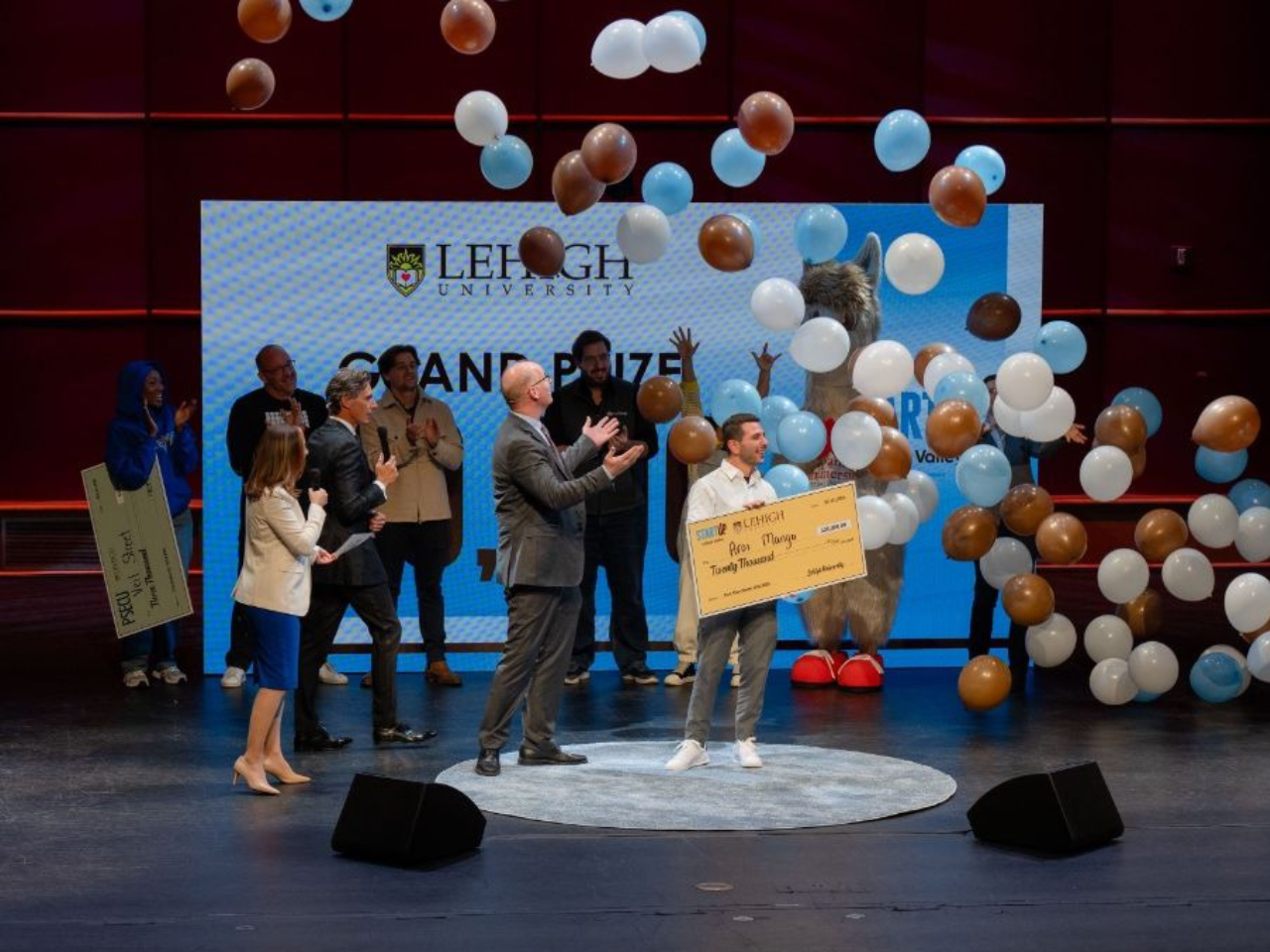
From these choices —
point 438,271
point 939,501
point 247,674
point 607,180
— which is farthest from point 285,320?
point 939,501

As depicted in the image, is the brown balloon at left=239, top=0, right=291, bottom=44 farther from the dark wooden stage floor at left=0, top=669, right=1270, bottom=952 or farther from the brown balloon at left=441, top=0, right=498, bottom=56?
the dark wooden stage floor at left=0, top=669, right=1270, bottom=952

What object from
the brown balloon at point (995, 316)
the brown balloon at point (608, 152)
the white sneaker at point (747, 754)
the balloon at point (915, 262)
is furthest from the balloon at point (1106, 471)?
the brown balloon at point (608, 152)

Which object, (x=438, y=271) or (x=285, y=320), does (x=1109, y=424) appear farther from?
(x=285, y=320)

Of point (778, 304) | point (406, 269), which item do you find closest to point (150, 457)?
point (406, 269)

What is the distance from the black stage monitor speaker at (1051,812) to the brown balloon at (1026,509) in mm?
2576

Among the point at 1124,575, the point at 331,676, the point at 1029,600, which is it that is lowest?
the point at 331,676

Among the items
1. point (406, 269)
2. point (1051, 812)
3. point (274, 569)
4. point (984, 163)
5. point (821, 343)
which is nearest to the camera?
point (1051, 812)

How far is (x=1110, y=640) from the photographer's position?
8.01 metres

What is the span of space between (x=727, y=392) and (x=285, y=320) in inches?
103

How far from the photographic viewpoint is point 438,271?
29.6ft

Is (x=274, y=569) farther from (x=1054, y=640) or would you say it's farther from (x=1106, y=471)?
(x=1054, y=640)

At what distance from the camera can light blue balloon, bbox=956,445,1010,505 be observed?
7.64m

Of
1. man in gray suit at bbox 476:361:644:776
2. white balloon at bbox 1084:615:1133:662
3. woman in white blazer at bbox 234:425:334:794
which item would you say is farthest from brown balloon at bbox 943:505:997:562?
woman in white blazer at bbox 234:425:334:794

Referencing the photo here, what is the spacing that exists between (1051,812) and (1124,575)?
283 cm
